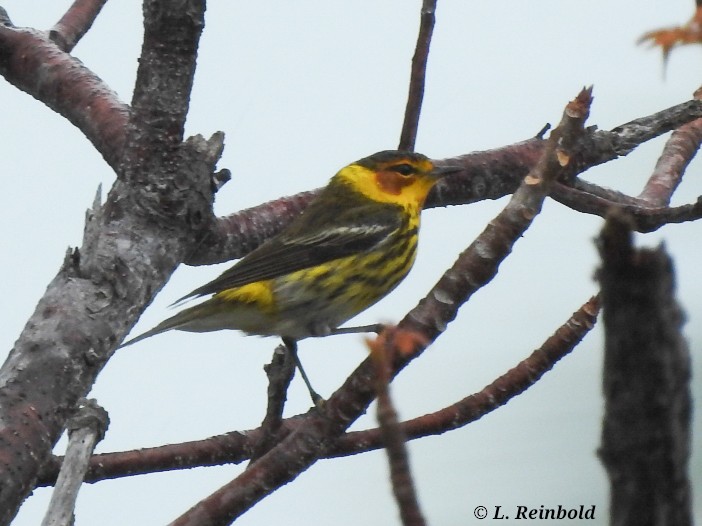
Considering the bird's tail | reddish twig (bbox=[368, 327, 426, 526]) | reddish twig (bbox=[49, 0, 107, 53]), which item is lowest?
reddish twig (bbox=[368, 327, 426, 526])

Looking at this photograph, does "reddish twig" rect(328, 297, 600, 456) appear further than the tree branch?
Yes

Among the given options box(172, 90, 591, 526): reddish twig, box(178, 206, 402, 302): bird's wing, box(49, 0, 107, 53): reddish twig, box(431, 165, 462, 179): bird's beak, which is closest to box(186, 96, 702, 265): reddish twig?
box(431, 165, 462, 179): bird's beak

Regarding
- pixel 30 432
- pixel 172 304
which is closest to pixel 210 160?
pixel 30 432

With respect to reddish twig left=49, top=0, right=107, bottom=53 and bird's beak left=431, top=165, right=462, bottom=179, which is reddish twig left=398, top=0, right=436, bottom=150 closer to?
bird's beak left=431, top=165, right=462, bottom=179

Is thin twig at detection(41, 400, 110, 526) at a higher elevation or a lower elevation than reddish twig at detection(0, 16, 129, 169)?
lower

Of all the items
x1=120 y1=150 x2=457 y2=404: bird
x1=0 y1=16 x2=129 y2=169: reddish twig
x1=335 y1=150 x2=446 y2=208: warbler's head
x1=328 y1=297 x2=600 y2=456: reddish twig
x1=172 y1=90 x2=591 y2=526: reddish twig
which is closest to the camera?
x1=172 y1=90 x2=591 y2=526: reddish twig

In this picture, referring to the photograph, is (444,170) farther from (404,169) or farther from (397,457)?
(397,457)

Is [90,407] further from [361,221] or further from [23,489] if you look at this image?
[361,221]

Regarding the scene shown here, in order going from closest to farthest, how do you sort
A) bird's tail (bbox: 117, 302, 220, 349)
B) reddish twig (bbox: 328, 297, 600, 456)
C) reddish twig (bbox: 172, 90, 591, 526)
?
reddish twig (bbox: 172, 90, 591, 526) < reddish twig (bbox: 328, 297, 600, 456) < bird's tail (bbox: 117, 302, 220, 349)

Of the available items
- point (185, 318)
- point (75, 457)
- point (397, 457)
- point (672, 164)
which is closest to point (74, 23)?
point (185, 318)
